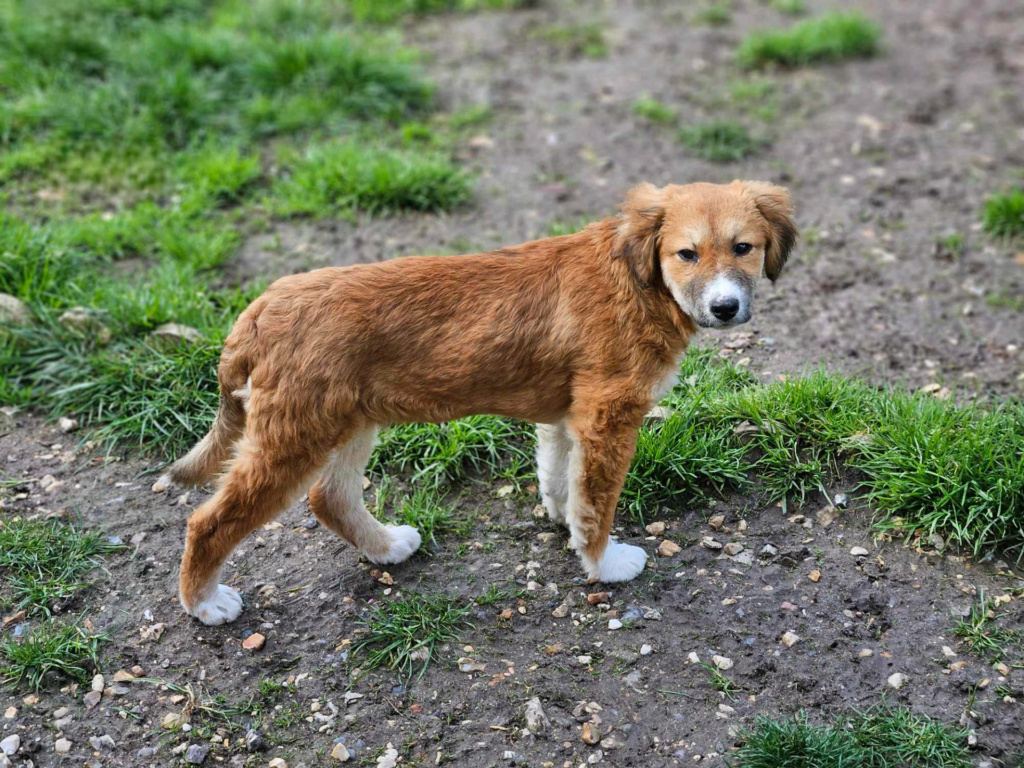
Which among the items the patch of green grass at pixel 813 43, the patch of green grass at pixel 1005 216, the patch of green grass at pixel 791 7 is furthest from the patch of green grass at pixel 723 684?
the patch of green grass at pixel 791 7

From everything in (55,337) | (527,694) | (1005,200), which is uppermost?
(1005,200)

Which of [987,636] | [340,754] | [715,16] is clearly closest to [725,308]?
[987,636]

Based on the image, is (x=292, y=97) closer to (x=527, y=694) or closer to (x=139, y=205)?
(x=139, y=205)

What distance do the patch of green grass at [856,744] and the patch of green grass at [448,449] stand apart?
6.55ft

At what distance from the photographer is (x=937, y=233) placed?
6.95m

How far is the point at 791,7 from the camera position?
31.4ft

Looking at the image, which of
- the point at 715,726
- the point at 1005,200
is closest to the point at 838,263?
the point at 1005,200

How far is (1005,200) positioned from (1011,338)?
1317mm

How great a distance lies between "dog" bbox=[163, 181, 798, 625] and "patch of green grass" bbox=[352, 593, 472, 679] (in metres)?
0.55

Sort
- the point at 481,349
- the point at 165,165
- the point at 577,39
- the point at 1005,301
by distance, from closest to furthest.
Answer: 1. the point at 481,349
2. the point at 1005,301
3. the point at 165,165
4. the point at 577,39

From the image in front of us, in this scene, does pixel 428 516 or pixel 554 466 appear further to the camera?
pixel 428 516

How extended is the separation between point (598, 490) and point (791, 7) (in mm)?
7099

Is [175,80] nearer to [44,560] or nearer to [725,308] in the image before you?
[44,560]

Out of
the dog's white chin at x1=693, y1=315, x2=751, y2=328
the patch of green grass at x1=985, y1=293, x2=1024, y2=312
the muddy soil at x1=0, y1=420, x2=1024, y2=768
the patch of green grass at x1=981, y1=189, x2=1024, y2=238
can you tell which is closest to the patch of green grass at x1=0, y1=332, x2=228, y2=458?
the muddy soil at x1=0, y1=420, x2=1024, y2=768
